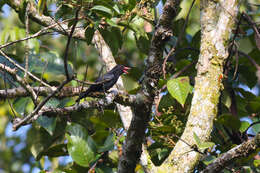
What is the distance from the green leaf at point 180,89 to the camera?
3227mm

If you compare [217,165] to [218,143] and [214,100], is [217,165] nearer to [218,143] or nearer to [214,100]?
[214,100]

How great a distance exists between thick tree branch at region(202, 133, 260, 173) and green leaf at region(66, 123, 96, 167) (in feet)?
Answer: 3.72

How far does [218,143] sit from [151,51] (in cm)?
146

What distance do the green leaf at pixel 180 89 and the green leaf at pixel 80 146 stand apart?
0.85 metres

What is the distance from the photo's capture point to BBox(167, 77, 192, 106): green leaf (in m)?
3.23

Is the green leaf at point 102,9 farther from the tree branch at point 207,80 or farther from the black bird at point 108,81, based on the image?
the tree branch at point 207,80

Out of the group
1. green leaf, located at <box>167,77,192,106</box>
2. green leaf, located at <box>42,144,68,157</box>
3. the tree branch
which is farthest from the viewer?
green leaf, located at <box>42,144,68,157</box>

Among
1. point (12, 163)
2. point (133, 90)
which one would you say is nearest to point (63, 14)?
point (133, 90)

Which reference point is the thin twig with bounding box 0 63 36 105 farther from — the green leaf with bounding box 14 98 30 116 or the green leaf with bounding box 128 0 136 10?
the green leaf with bounding box 128 0 136 10

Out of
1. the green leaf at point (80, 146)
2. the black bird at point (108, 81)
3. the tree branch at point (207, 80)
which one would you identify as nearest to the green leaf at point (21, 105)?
the black bird at point (108, 81)

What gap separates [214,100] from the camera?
123 inches

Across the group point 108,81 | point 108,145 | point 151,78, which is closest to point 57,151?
point 108,145

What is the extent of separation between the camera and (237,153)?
8.23ft

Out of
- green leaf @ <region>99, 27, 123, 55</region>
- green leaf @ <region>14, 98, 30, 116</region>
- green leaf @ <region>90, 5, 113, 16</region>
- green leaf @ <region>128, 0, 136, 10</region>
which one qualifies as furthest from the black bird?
green leaf @ <region>90, 5, 113, 16</region>
